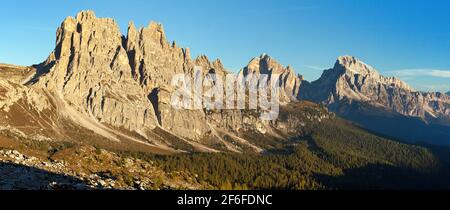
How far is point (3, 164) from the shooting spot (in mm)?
86500
